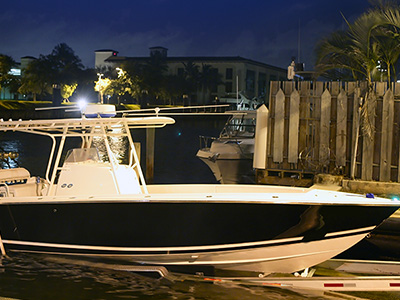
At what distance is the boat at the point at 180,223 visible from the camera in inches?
316

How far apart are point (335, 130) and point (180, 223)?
6789 mm

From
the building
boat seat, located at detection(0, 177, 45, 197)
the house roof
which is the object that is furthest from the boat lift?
the house roof

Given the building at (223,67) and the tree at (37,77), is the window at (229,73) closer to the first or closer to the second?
the building at (223,67)

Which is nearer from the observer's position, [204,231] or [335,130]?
[204,231]

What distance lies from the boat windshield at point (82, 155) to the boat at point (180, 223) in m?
0.30

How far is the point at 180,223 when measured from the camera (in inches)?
323

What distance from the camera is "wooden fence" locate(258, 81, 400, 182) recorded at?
12711 millimetres

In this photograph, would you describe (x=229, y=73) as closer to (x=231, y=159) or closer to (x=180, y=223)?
(x=231, y=159)

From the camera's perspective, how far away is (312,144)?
1380cm

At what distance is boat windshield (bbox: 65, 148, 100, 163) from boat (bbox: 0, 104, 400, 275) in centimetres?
30

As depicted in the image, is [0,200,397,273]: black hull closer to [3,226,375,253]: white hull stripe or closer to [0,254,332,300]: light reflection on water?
[3,226,375,253]: white hull stripe

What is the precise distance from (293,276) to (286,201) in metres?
1.60

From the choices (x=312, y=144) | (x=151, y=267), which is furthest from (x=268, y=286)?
(x=312, y=144)

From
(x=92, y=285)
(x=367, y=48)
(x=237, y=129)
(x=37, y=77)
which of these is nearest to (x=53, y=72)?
(x=37, y=77)
